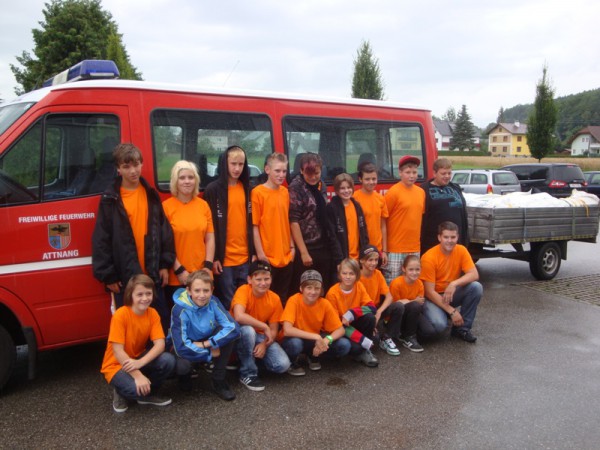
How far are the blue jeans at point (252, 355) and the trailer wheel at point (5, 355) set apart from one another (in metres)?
1.72

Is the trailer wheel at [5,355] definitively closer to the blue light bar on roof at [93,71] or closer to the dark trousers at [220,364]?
the dark trousers at [220,364]

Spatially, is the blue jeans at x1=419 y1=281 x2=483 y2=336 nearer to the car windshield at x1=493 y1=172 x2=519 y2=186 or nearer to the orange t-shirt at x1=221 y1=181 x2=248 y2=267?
the orange t-shirt at x1=221 y1=181 x2=248 y2=267

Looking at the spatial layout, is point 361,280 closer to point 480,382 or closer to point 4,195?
point 480,382

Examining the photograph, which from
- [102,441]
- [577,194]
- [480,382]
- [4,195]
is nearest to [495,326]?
[480,382]

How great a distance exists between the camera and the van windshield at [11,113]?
384 centimetres

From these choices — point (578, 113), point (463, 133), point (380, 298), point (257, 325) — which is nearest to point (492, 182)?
point (380, 298)

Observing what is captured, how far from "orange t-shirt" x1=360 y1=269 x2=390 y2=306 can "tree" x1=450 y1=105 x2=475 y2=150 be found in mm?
90037

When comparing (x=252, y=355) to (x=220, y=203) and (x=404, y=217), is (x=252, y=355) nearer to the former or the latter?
(x=220, y=203)

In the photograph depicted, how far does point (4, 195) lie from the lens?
12.0ft

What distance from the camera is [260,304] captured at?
4.30m

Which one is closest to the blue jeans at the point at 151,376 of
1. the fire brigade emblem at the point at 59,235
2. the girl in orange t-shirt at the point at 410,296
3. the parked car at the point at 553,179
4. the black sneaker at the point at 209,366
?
the black sneaker at the point at 209,366

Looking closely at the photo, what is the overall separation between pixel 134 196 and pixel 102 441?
69.2 inches

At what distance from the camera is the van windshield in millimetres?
3836

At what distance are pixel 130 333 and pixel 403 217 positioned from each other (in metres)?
2.99
